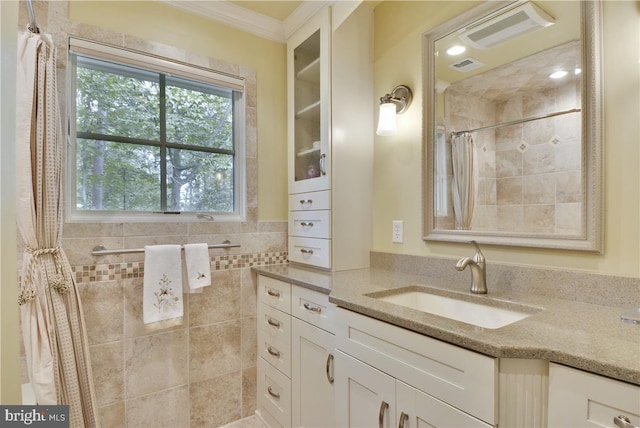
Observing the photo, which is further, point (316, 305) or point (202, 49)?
point (202, 49)

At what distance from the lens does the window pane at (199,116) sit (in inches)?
72.7

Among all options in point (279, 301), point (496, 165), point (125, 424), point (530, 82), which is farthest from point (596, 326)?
point (125, 424)

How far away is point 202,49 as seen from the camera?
6.09 ft

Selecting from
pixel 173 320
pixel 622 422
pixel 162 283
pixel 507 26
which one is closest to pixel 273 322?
pixel 173 320

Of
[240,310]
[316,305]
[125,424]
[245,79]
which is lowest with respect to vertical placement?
[125,424]

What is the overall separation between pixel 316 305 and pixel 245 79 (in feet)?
4.81

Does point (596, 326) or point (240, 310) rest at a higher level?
point (596, 326)

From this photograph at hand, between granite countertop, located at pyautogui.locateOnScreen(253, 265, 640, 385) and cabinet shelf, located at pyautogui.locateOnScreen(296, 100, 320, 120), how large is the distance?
1.10m

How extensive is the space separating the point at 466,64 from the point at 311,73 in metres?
0.90

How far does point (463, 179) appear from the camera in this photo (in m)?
1.48

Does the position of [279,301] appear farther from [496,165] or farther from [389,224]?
[496,165]

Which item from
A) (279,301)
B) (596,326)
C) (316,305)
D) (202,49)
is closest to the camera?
(596,326)

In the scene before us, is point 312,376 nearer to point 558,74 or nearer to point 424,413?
point 424,413

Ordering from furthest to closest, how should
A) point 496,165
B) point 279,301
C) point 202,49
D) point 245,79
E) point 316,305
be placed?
point 245,79 → point 202,49 → point 279,301 → point 316,305 → point 496,165
